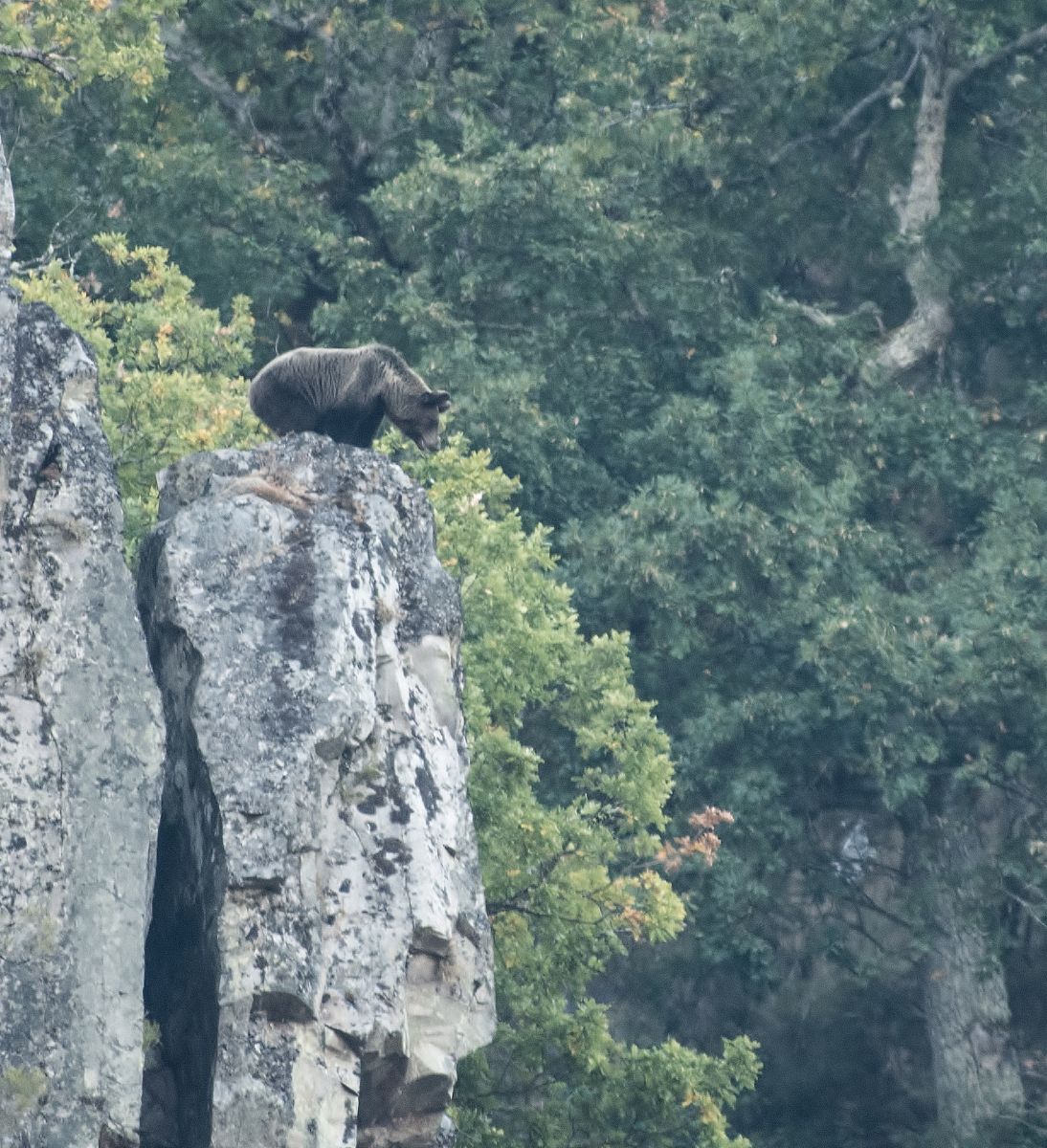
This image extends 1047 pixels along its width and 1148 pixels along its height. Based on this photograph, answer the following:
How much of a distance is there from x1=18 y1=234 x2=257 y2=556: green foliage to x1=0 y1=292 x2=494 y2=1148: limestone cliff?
12.5 feet

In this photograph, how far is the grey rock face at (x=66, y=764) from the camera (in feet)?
54.3

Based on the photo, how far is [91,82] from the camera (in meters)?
32.4

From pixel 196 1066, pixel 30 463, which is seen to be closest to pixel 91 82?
pixel 30 463

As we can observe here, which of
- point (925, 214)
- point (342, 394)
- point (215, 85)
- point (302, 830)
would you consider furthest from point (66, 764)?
point (215, 85)

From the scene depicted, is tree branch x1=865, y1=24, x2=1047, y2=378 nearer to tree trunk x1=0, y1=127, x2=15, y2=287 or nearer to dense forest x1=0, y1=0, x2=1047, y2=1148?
dense forest x1=0, y1=0, x2=1047, y2=1148

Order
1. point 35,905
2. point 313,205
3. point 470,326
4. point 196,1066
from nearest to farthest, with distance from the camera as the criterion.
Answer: point 35,905, point 196,1066, point 470,326, point 313,205

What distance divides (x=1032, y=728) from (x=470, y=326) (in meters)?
7.92

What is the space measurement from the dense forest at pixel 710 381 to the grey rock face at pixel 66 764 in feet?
22.7

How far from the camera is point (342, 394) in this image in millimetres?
22312

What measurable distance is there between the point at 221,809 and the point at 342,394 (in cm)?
519

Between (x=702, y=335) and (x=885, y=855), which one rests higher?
(x=702, y=335)

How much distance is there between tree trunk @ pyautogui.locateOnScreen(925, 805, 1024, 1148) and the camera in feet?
96.9

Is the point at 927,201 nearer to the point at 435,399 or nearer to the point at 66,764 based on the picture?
the point at 435,399

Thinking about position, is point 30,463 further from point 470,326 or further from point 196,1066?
point 470,326
